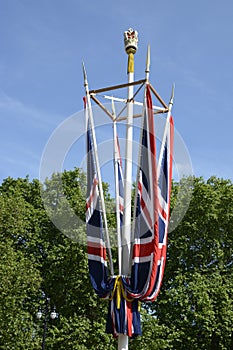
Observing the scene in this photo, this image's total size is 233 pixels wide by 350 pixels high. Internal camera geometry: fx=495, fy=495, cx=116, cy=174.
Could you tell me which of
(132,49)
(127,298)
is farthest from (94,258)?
(132,49)

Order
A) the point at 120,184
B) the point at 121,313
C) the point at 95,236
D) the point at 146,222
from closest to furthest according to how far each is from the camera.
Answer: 1. the point at 121,313
2. the point at 146,222
3. the point at 95,236
4. the point at 120,184

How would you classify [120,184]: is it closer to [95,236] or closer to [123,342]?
[95,236]

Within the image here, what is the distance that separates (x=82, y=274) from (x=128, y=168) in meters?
10.3

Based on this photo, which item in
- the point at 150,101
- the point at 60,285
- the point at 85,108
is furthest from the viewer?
the point at 60,285

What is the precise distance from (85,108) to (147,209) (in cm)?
312

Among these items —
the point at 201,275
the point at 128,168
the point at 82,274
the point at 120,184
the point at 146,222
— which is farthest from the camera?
the point at 201,275

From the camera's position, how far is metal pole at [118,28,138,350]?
33.7ft

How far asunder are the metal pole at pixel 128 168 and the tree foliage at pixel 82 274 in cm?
884

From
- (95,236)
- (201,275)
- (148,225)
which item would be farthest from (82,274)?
(148,225)

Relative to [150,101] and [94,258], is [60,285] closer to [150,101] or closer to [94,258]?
[94,258]

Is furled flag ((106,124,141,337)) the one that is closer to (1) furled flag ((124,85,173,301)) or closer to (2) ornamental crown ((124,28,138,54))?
(1) furled flag ((124,85,173,301))

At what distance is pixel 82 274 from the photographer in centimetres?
2019

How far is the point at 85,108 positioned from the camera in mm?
11562

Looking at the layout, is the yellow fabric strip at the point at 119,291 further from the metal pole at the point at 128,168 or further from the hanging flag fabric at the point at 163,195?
the hanging flag fabric at the point at 163,195
